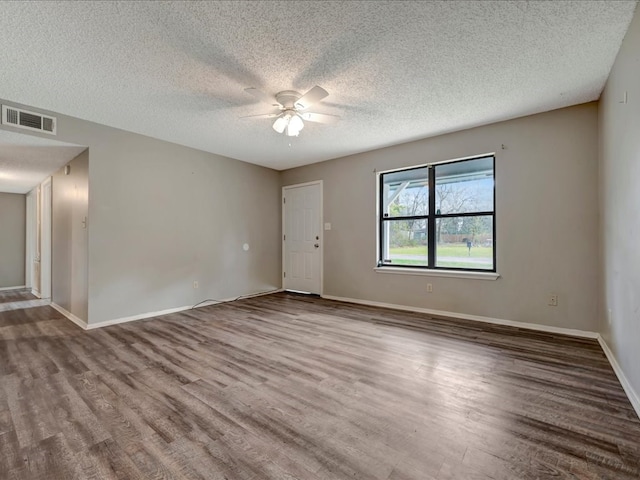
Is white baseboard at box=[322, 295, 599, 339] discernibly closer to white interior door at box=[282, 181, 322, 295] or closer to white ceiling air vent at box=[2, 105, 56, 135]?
white interior door at box=[282, 181, 322, 295]

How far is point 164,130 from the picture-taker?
3.94 meters

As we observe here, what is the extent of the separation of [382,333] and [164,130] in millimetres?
3793

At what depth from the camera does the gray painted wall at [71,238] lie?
3.78 metres

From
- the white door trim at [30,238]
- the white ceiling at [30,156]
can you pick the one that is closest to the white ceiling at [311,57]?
the white ceiling at [30,156]

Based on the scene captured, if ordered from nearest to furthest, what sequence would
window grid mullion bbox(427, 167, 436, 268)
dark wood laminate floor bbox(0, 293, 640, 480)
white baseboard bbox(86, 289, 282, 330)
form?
dark wood laminate floor bbox(0, 293, 640, 480) → white baseboard bbox(86, 289, 282, 330) → window grid mullion bbox(427, 167, 436, 268)

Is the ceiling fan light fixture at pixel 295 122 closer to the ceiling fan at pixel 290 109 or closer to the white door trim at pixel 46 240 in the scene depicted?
the ceiling fan at pixel 290 109

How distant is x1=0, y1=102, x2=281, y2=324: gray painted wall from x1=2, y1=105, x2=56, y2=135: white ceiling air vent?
0.11 metres

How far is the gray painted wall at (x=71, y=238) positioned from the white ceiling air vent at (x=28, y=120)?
450mm

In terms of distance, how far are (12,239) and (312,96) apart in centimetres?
820

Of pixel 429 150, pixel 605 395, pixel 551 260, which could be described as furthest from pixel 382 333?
pixel 429 150

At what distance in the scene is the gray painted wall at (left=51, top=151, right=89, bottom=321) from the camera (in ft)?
12.4

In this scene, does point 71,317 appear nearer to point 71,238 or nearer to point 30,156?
point 71,238

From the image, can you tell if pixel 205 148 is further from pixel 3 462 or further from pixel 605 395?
pixel 605 395

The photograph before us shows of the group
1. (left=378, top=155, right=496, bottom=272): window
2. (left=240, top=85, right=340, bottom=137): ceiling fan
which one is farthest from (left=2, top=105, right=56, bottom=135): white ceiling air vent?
(left=378, top=155, right=496, bottom=272): window
